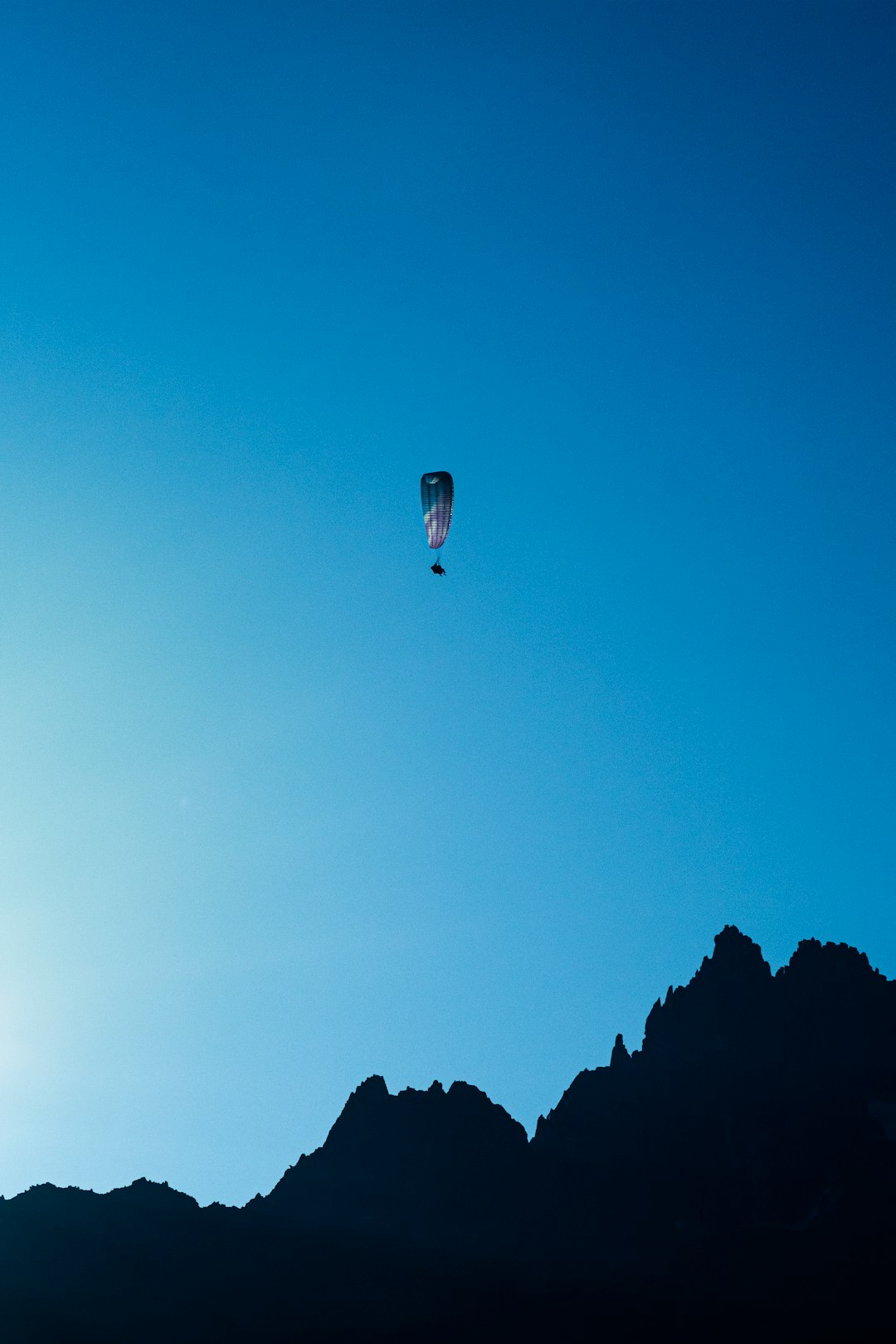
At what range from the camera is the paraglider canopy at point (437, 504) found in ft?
372

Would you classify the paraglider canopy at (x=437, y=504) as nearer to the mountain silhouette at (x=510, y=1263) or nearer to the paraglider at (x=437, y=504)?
the paraglider at (x=437, y=504)

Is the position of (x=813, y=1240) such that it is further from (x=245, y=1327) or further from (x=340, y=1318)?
(x=245, y=1327)

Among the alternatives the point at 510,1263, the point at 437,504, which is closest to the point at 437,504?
the point at 437,504

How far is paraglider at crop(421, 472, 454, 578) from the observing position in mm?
113250

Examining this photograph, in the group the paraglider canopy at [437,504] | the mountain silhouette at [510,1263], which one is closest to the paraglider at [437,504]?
the paraglider canopy at [437,504]

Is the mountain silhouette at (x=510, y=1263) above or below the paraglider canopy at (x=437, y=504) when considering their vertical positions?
below

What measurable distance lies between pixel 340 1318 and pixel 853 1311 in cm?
5679

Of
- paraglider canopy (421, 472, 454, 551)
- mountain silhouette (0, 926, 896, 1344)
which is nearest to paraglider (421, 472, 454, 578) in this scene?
paraglider canopy (421, 472, 454, 551)

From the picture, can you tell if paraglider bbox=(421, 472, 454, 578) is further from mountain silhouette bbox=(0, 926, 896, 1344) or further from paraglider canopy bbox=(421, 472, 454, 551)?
mountain silhouette bbox=(0, 926, 896, 1344)

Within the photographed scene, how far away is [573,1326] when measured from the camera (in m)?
151

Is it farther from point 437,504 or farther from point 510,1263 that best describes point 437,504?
point 510,1263

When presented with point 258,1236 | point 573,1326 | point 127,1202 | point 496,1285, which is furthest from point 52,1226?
point 573,1326

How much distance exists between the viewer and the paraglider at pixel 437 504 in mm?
113250

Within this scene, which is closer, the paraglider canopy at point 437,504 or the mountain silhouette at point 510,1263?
the paraglider canopy at point 437,504
